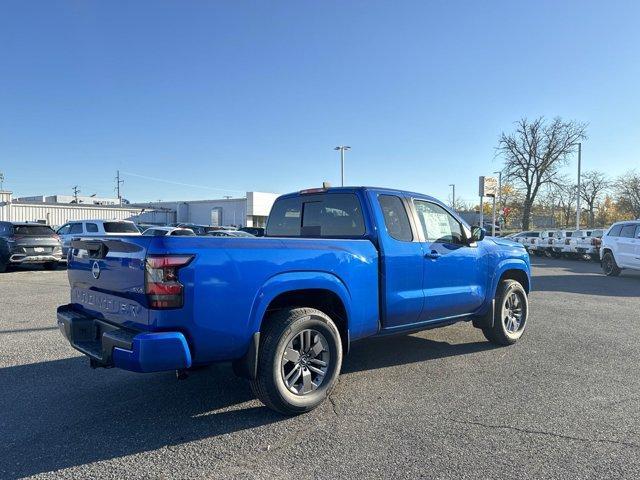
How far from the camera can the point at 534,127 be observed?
45.0 metres

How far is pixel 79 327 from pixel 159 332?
44.5 inches

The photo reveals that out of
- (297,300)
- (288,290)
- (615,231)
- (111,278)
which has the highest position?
(615,231)

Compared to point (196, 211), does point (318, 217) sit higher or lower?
lower

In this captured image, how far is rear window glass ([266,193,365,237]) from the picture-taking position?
516 centimetres

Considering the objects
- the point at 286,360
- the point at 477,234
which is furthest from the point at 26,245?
the point at 477,234

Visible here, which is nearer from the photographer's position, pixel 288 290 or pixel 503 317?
pixel 288 290

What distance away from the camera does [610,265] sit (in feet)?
54.3

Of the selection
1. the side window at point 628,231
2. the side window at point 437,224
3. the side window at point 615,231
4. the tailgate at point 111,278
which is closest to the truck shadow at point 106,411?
the tailgate at point 111,278

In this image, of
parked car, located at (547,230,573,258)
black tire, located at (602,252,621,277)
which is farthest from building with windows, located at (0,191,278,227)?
black tire, located at (602,252,621,277)

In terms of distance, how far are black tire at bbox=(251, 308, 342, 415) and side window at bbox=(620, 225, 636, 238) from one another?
14659mm

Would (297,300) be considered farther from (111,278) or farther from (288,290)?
(111,278)

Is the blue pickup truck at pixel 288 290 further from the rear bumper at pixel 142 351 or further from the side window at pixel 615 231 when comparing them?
the side window at pixel 615 231

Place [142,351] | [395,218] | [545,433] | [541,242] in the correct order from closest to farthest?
[142,351] → [545,433] → [395,218] → [541,242]

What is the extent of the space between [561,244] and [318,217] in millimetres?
25182
